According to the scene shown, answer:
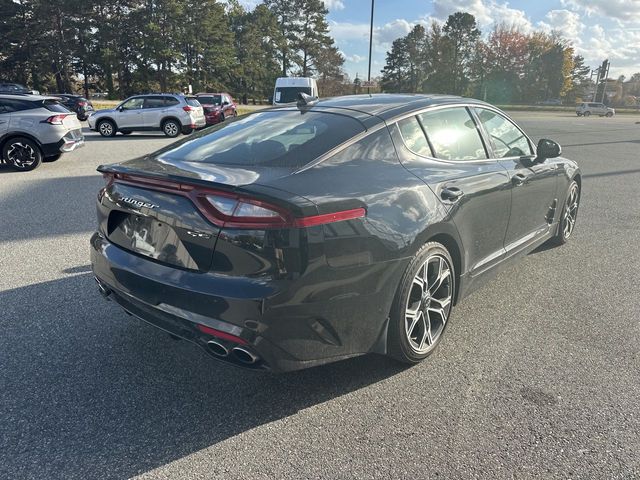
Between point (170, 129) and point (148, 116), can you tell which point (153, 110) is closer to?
point (148, 116)

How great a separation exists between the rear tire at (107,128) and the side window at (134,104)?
2.73ft

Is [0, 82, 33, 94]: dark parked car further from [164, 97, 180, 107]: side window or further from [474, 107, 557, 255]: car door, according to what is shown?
[474, 107, 557, 255]: car door

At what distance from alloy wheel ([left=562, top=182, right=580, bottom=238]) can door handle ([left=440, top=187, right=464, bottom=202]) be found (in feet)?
8.61

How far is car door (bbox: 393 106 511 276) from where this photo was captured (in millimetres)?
2951

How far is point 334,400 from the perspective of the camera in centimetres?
262

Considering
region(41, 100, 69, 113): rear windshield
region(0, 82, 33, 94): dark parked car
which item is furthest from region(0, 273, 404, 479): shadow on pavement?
region(0, 82, 33, 94): dark parked car

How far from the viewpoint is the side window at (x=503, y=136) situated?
376 centimetres

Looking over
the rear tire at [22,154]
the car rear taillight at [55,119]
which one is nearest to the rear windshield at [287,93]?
the car rear taillight at [55,119]

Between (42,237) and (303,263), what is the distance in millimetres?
4457

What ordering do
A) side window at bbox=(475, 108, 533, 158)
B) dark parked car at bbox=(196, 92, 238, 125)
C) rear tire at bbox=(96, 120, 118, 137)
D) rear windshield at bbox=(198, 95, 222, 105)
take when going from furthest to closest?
rear windshield at bbox=(198, 95, 222, 105)
dark parked car at bbox=(196, 92, 238, 125)
rear tire at bbox=(96, 120, 118, 137)
side window at bbox=(475, 108, 533, 158)

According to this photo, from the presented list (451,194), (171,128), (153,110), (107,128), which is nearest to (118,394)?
(451,194)

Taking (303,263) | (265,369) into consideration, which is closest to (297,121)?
(303,263)

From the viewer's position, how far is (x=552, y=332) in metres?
3.37

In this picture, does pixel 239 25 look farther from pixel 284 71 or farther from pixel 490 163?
pixel 490 163
